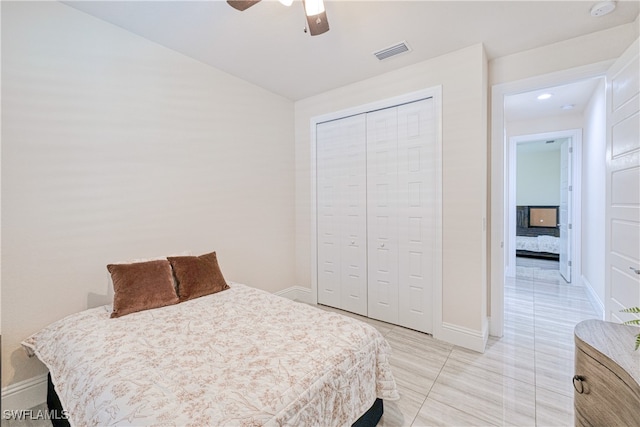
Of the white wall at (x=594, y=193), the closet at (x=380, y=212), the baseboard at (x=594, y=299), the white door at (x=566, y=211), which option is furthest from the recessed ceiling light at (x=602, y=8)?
the white door at (x=566, y=211)

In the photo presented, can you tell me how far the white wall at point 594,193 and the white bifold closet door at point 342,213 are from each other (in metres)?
2.56

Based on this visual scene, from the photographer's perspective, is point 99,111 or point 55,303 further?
point 99,111

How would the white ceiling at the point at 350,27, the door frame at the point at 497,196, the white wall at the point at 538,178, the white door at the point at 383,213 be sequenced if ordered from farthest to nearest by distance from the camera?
the white wall at the point at 538,178, the white door at the point at 383,213, the door frame at the point at 497,196, the white ceiling at the point at 350,27

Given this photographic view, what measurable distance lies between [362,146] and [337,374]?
255 centimetres

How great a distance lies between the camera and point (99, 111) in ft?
7.63

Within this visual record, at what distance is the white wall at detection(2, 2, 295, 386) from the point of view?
1984 mm

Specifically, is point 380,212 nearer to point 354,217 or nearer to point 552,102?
point 354,217

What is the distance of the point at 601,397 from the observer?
1.19m

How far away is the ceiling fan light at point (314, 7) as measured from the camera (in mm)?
1791

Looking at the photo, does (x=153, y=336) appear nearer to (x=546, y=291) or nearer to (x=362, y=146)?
(x=362, y=146)

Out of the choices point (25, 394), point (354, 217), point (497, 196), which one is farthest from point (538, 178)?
point (25, 394)

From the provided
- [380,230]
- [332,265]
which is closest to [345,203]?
[380,230]

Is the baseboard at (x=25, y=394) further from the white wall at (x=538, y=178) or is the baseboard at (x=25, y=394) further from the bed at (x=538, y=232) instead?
the white wall at (x=538, y=178)

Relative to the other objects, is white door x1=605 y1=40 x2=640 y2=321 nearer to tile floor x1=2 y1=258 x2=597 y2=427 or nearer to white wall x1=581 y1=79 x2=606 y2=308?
tile floor x1=2 y1=258 x2=597 y2=427
